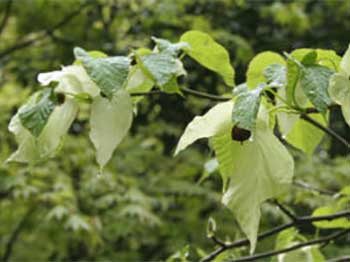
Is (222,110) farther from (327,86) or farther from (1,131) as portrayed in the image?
(1,131)

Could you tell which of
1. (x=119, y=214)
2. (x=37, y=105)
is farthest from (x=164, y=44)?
(x=119, y=214)

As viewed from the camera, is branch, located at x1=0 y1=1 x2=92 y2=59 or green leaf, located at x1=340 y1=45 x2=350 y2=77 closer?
green leaf, located at x1=340 y1=45 x2=350 y2=77

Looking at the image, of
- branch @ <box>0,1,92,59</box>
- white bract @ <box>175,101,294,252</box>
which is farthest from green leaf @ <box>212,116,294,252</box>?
branch @ <box>0,1,92,59</box>

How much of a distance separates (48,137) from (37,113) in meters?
Result: 0.02

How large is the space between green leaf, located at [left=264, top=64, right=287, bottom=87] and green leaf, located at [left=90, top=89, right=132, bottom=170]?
0.35ft

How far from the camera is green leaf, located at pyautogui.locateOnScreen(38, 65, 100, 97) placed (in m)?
0.50

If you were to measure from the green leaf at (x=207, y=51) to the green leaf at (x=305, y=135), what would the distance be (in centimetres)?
7

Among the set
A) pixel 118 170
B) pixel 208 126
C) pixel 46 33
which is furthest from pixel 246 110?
pixel 46 33

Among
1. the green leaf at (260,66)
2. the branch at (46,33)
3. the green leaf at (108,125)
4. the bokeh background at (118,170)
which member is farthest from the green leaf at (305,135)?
the branch at (46,33)

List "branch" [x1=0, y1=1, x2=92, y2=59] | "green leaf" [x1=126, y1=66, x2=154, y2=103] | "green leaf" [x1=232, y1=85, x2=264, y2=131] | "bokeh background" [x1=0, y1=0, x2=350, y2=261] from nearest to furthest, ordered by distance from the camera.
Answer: "green leaf" [x1=232, y1=85, x2=264, y2=131] < "green leaf" [x1=126, y1=66, x2=154, y2=103] < "bokeh background" [x1=0, y1=0, x2=350, y2=261] < "branch" [x1=0, y1=1, x2=92, y2=59]

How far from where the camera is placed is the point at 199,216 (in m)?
2.54

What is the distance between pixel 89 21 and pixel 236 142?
7.37 feet

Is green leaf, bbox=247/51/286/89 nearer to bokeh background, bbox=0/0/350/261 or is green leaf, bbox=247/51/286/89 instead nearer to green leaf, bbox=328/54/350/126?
green leaf, bbox=328/54/350/126

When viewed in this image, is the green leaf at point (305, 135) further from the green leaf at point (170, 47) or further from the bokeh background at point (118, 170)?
the bokeh background at point (118, 170)
